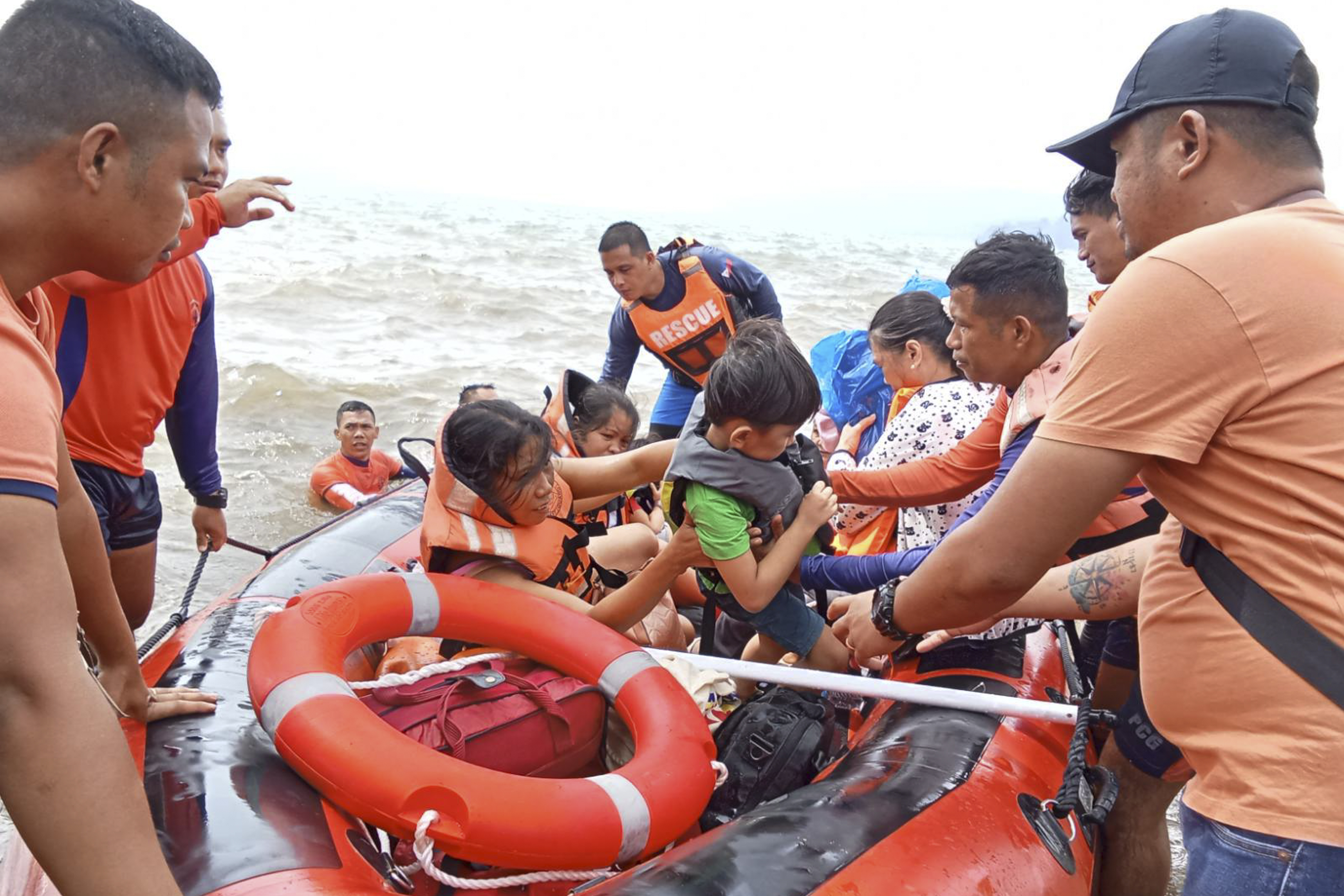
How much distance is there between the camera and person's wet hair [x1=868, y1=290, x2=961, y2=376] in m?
3.51

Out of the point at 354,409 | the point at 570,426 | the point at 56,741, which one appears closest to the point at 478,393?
the point at 354,409

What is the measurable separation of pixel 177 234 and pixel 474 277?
15314 millimetres

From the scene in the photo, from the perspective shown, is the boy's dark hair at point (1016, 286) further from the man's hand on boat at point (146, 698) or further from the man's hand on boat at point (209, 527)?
the man's hand on boat at point (209, 527)

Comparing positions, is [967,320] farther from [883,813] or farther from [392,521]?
[392,521]

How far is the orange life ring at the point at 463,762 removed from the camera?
183 cm

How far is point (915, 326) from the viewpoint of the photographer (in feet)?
11.6

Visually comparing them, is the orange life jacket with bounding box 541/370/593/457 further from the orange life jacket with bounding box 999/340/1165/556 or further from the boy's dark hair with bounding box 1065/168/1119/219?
the boy's dark hair with bounding box 1065/168/1119/219

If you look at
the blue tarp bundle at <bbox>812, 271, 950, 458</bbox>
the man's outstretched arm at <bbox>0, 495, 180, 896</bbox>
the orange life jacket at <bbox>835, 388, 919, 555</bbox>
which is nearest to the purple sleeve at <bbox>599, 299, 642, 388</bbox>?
the blue tarp bundle at <bbox>812, 271, 950, 458</bbox>

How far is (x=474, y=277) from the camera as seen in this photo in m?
16.2

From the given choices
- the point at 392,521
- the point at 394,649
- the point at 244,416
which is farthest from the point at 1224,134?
the point at 244,416

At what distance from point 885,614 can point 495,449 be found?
107 centimetres

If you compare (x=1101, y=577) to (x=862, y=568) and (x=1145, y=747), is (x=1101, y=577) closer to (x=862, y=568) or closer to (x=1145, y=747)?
(x=1145, y=747)

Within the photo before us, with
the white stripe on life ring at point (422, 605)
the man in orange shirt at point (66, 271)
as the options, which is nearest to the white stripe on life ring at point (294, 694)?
the white stripe on life ring at point (422, 605)

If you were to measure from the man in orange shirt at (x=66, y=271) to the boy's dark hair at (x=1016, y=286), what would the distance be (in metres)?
1.79
